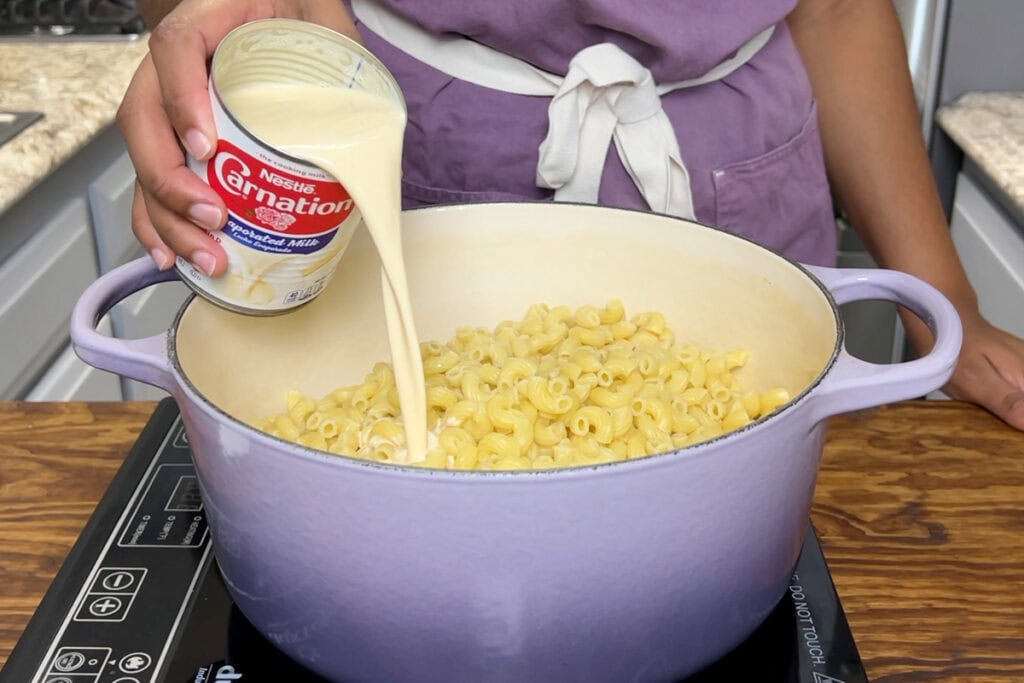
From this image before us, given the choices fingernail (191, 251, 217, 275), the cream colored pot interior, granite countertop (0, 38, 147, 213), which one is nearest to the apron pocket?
the cream colored pot interior

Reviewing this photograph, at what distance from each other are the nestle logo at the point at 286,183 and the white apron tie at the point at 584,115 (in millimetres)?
396

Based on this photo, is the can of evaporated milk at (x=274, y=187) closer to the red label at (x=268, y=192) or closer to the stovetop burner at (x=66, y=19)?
the red label at (x=268, y=192)

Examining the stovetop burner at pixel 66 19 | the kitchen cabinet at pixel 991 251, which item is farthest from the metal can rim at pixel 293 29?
the stovetop burner at pixel 66 19

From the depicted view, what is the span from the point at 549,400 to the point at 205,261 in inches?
10.1

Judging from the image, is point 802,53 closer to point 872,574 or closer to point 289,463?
point 872,574

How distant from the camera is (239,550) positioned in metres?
0.60

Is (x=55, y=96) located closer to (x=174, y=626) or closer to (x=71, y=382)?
(x=71, y=382)

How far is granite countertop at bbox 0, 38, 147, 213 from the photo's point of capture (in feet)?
5.01

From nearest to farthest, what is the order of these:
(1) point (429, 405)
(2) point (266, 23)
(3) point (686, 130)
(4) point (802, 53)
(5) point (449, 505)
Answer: (5) point (449, 505) → (2) point (266, 23) → (1) point (429, 405) → (3) point (686, 130) → (4) point (802, 53)

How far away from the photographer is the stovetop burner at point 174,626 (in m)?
0.63

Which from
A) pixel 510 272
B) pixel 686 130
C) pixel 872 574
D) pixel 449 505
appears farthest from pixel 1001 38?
pixel 449 505

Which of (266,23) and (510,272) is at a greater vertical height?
(266,23)

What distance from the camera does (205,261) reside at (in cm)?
67

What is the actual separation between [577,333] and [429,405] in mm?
150
